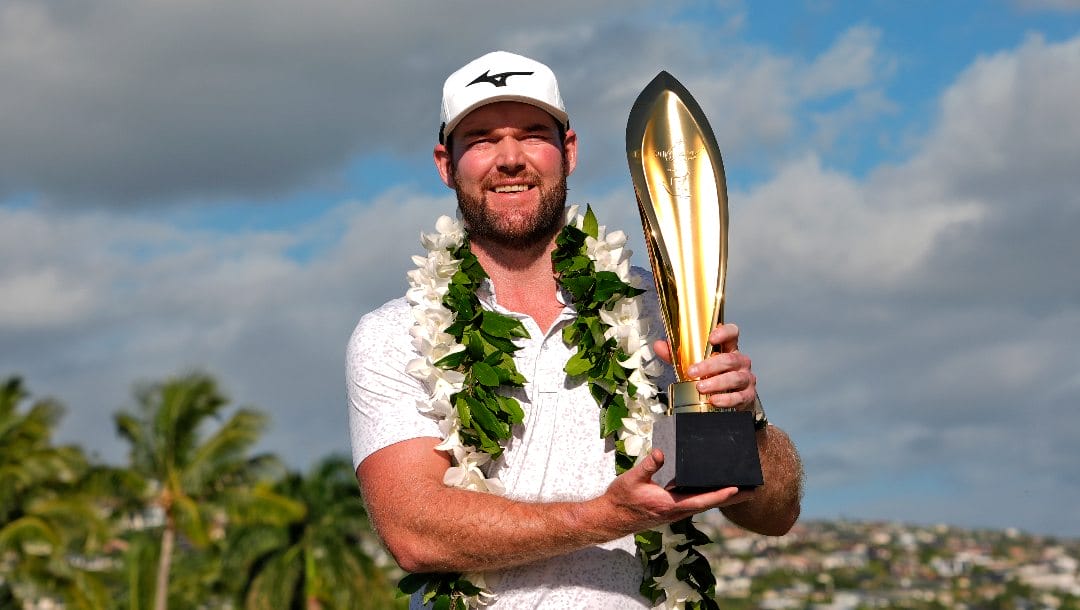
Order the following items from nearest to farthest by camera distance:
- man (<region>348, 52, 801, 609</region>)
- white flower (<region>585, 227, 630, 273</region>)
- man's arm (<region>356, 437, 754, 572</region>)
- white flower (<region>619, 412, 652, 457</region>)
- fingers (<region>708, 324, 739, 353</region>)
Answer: man's arm (<region>356, 437, 754, 572</region>) → fingers (<region>708, 324, 739, 353</region>) → man (<region>348, 52, 801, 609</region>) → white flower (<region>619, 412, 652, 457</region>) → white flower (<region>585, 227, 630, 273</region>)

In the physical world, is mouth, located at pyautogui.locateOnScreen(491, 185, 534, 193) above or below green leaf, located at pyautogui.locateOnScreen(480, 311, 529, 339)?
above

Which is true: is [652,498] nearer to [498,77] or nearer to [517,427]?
[517,427]

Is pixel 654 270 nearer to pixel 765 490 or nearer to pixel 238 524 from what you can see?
pixel 765 490

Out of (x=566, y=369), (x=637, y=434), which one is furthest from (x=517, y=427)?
(x=637, y=434)

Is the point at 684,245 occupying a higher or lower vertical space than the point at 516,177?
lower

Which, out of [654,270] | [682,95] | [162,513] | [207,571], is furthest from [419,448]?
[207,571]

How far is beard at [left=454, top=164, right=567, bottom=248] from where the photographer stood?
4160mm

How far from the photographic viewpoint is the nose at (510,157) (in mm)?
4105

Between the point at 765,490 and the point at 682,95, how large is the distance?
3.38ft

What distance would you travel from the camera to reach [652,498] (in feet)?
10.6

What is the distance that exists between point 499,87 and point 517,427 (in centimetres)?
94

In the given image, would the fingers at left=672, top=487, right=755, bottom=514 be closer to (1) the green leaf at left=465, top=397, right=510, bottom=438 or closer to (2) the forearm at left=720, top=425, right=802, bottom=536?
(2) the forearm at left=720, top=425, right=802, bottom=536

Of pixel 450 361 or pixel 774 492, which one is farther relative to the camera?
pixel 450 361

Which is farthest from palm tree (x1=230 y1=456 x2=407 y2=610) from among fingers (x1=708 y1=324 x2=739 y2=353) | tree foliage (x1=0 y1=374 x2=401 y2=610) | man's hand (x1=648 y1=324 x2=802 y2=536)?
fingers (x1=708 y1=324 x2=739 y2=353)
